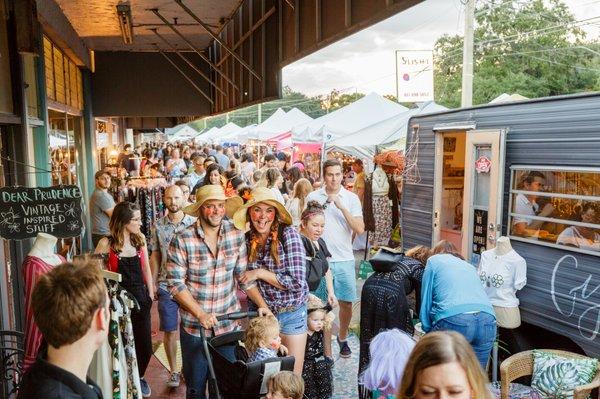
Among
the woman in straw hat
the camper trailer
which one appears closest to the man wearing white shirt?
the camper trailer

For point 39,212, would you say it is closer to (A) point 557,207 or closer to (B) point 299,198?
(B) point 299,198

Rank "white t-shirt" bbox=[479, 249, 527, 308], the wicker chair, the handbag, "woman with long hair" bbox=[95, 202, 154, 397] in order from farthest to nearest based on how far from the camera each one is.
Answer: "white t-shirt" bbox=[479, 249, 527, 308] → "woman with long hair" bbox=[95, 202, 154, 397] → the handbag → the wicker chair

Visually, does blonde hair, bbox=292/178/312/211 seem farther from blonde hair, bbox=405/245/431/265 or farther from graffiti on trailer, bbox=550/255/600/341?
graffiti on trailer, bbox=550/255/600/341

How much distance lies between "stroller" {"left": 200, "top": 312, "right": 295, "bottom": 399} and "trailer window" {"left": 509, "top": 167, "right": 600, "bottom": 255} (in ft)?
10.9

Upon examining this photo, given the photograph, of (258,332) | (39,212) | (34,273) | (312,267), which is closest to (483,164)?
(312,267)

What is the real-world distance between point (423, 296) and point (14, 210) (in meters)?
3.45

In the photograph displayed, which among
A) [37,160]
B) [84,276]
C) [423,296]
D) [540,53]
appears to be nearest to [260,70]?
[37,160]

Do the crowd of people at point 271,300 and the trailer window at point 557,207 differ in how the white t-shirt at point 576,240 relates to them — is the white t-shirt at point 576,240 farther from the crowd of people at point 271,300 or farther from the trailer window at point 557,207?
the crowd of people at point 271,300

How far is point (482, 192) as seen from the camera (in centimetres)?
705

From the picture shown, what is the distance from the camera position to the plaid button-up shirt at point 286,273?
4.25 m

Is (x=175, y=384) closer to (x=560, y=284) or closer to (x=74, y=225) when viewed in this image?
(x=74, y=225)

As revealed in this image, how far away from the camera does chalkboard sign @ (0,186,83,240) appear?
460cm

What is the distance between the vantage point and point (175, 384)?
549 centimetres

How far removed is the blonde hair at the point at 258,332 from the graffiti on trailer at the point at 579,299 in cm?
303
